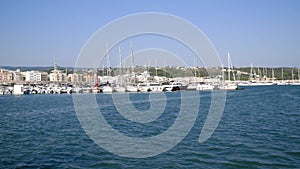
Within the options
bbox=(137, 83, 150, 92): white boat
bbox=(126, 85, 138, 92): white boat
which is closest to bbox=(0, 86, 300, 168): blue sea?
bbox=(126, 85, 138, 92): white boat

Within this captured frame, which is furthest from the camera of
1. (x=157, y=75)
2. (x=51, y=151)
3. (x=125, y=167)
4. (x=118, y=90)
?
(x=157, y=75)

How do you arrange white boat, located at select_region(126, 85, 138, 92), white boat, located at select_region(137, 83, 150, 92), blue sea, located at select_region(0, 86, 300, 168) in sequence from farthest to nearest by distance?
white boat, located at select_region(137, 83, 150, 92) < white boat, located at select_region(126, 85, 138, 92) < blue sea, located at select_region(0, 86, 300, 168)

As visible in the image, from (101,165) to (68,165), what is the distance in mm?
1221

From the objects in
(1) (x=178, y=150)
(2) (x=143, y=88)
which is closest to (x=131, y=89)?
(2) (x=143, y=88)

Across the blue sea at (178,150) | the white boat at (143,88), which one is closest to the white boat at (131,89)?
the white boat at (143,88)

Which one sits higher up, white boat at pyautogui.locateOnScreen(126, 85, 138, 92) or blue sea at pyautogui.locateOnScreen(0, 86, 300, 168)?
white boat at pyautogui.locateOnScreen(126, 85, 138, 92)

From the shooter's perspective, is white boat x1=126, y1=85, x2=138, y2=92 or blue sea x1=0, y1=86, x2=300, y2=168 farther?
white boat x1=126, y1=85, x2=138, y2=92

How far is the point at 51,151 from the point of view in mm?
15719

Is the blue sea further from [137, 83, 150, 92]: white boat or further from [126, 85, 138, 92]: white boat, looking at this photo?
[137, 83, 150, 92]: white boat

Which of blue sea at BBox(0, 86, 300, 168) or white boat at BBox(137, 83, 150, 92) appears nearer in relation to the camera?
blue sea at BBox(0, 86, 300, 168)

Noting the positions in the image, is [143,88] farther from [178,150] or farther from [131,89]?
[178,150]

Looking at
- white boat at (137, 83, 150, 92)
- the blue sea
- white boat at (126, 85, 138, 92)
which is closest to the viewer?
the blue sea

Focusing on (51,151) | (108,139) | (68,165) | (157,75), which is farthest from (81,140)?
(157,75)

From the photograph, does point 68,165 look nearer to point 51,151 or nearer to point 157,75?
point 51,151
